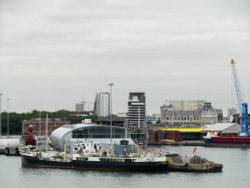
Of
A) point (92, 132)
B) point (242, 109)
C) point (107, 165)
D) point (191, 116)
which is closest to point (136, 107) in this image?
point (191, 116)

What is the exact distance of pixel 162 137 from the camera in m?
116

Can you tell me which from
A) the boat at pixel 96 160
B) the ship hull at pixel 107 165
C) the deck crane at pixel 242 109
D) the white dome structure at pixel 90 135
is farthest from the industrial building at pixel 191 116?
the ship hull at pixel 107 165

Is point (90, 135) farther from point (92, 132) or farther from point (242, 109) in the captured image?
point (242, 109)

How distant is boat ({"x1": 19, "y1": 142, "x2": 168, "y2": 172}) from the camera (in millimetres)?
44562

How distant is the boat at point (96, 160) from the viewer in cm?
4456

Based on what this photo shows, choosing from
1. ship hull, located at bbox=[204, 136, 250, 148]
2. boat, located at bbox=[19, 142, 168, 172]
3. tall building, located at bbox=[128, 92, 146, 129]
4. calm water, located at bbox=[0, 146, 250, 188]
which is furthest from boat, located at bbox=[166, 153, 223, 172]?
tall building, located at bbox=[128, 92, 146, 129]

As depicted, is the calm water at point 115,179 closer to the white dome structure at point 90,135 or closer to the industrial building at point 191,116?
the white dome structure at point 90,135

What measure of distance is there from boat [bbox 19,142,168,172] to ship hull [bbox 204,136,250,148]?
1964 inches

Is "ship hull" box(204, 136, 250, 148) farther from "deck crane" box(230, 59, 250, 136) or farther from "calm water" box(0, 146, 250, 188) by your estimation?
"calm water" box(0, 146, 250, 188)

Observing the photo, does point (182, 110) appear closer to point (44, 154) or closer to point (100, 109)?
point (100, 109)

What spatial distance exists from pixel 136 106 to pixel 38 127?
7863 centimetres

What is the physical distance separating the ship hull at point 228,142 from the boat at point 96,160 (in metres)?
49.9

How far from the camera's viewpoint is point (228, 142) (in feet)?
325

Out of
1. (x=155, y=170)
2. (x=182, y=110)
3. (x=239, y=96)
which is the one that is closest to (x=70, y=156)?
(x=155, y=170)
